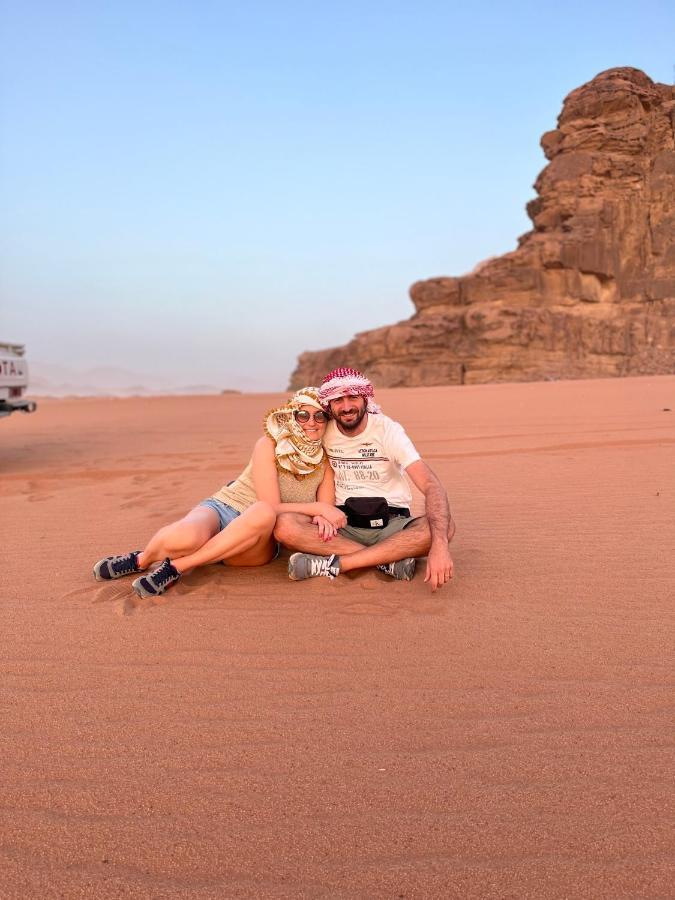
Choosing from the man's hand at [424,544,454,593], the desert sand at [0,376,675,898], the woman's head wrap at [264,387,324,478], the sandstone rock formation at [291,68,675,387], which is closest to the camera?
the desert sand at [0,376,675,898]

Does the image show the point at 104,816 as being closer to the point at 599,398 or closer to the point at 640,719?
the point at 640,719

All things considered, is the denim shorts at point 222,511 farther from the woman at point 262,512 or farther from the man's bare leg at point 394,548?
the man's bare leg at point 394,548

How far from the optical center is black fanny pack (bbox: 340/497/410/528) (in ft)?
13.7

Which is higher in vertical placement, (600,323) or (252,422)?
(600,323)

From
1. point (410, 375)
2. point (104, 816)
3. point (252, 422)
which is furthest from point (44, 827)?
point (410, 375)

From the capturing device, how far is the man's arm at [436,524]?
365 centimetres

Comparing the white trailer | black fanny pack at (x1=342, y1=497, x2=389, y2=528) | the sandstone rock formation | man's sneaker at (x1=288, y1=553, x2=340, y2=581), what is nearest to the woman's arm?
black fanny pack at (x1=342, y1=497, x2=389, y2=528)

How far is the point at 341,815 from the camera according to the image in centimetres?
196

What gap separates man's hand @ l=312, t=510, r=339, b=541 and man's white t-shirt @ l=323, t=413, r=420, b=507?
1.00 ft

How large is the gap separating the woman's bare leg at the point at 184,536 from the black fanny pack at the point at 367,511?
2.61 feet

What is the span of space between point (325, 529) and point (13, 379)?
20.4 ft

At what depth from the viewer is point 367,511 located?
13.7 feet

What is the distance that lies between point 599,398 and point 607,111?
27110 mm

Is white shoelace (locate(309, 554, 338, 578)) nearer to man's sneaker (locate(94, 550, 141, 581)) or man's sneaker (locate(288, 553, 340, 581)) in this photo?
man's sneaker (locate(288, 553, 340, 581))
